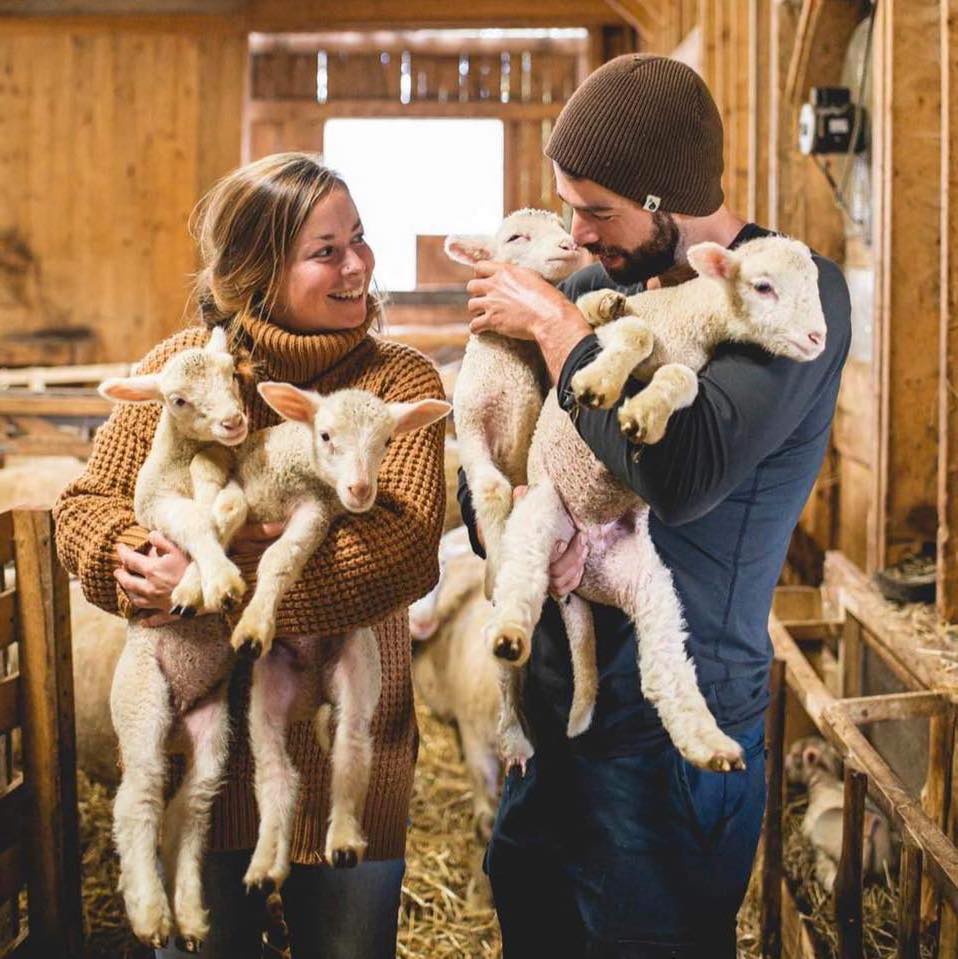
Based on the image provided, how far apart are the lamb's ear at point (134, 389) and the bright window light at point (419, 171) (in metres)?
9.57

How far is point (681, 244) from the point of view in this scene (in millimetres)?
2062

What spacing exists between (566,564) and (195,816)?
751 mm

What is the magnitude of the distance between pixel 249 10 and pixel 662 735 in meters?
9.83

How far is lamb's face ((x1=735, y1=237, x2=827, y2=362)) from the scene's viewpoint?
178 centimetres

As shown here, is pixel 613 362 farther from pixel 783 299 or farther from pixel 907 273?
pixel 907 273

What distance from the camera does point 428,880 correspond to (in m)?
4.01

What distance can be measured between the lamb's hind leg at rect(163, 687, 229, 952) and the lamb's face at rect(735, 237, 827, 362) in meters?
1.10

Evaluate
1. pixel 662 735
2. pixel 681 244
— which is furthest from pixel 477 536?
pixel 681 244

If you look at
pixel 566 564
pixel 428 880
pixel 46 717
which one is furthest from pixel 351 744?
pixel 428 880

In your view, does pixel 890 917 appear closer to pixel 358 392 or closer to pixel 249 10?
pixel 358 392

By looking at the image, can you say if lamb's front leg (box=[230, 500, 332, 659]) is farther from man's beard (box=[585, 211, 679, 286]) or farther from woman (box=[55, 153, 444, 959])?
man's beard (box=[585, 211, 679, 286])

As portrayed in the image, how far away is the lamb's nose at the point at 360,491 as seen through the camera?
200cm

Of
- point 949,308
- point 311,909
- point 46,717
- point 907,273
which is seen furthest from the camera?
point 907,273

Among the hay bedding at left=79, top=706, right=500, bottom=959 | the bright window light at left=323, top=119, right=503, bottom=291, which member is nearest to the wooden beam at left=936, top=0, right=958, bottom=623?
the hay bedding at left=79, top=706, right=500, bottom=959
